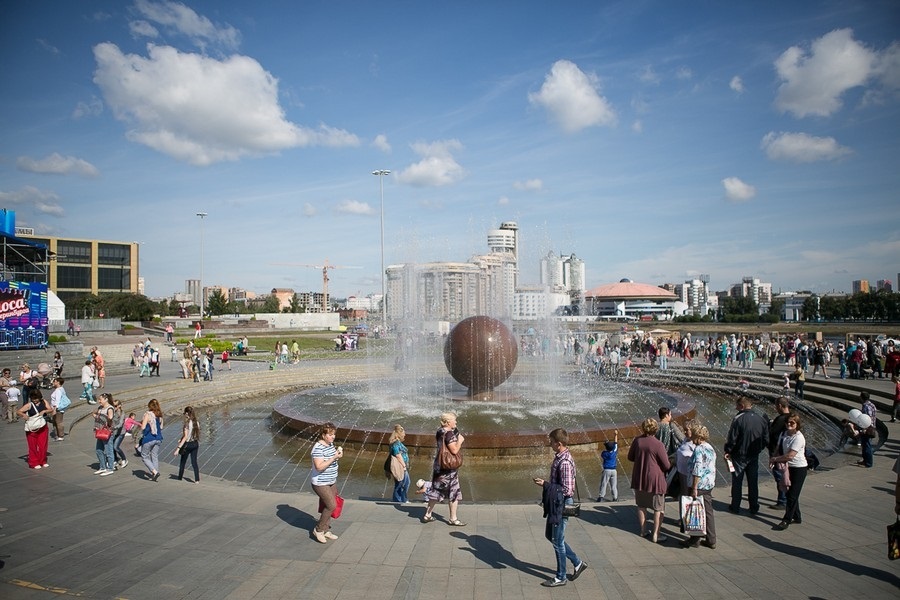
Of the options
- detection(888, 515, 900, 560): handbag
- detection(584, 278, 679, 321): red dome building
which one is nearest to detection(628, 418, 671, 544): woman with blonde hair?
detection(888, 515, 900, 560): handbag

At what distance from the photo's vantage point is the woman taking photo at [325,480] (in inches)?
268

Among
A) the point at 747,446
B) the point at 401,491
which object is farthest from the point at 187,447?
the point at 747,446

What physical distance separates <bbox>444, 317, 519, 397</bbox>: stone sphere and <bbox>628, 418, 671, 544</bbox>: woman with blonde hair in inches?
387

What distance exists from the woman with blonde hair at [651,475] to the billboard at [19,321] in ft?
101

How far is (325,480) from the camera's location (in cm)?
687

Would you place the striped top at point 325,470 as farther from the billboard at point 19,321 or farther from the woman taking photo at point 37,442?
the billboard at point 19,321

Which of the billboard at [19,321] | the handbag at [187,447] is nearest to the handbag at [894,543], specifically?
the handbag at [187,447]

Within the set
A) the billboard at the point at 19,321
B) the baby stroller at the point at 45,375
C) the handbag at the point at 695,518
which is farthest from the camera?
the billboard at the point at 19,321

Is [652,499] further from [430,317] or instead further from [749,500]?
[430,317]

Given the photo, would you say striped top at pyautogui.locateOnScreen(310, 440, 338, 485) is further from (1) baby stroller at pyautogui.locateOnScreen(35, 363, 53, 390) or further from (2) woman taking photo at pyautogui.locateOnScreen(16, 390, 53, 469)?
(1) baby stroller at pyautogui.locateOnScreen(35, 363, 53, 390)

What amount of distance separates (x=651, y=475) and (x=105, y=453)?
9.47 meters

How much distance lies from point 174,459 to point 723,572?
1131 centimetres

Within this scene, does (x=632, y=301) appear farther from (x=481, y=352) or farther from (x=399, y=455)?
(x=399, y=455)

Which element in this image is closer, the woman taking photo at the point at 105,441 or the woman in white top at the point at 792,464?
the woman in white top at the point at 792,464
